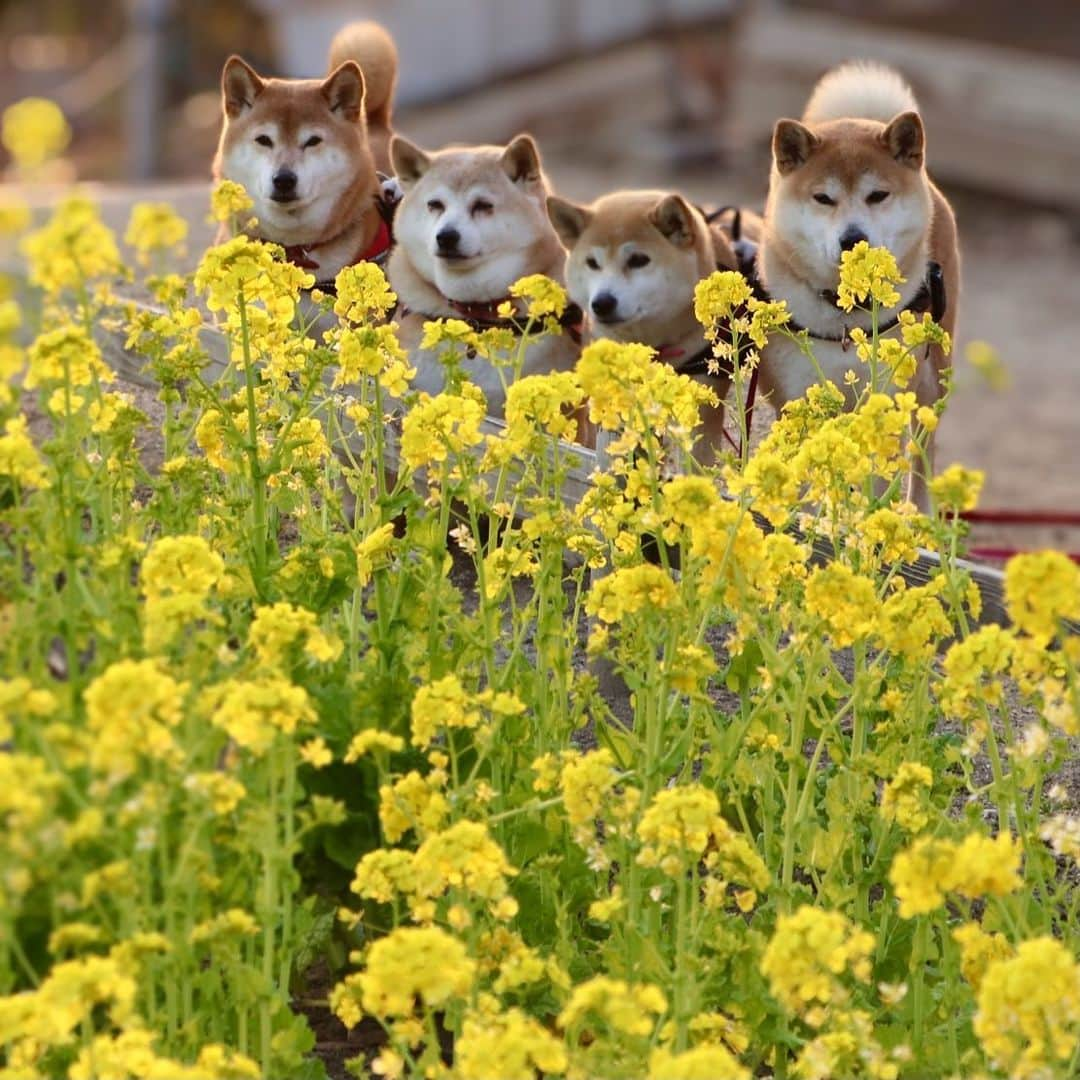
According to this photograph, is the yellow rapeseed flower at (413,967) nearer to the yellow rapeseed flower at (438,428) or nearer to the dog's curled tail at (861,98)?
the yellow rapeseed flower at (438,428)

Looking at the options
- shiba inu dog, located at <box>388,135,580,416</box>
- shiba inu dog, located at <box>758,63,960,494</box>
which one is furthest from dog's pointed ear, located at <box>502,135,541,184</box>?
shiba inu dog, located at <box>758,63,960,494</box>

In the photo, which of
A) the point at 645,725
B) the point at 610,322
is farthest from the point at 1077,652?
the point at 610,322

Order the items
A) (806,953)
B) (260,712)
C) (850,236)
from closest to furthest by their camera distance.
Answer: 1. (806,953)
2. (260,712)
3. (850,236)

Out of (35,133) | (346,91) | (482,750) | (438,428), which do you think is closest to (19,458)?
(35,133)

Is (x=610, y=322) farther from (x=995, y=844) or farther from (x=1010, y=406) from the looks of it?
(x=1010, y=406)

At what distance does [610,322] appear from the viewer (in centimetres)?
529

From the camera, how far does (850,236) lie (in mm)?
5094

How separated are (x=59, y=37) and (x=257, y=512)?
50.2ft

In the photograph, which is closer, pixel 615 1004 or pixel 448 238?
pixel 615 1004

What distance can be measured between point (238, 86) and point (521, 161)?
28.6 inches

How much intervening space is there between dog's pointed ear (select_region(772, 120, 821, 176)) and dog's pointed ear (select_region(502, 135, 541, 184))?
2.06 ft

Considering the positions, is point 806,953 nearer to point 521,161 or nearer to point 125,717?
point 125,717

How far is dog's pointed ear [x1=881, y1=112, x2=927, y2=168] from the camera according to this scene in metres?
5.14

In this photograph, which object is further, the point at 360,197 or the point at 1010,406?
the point at 1010,406
